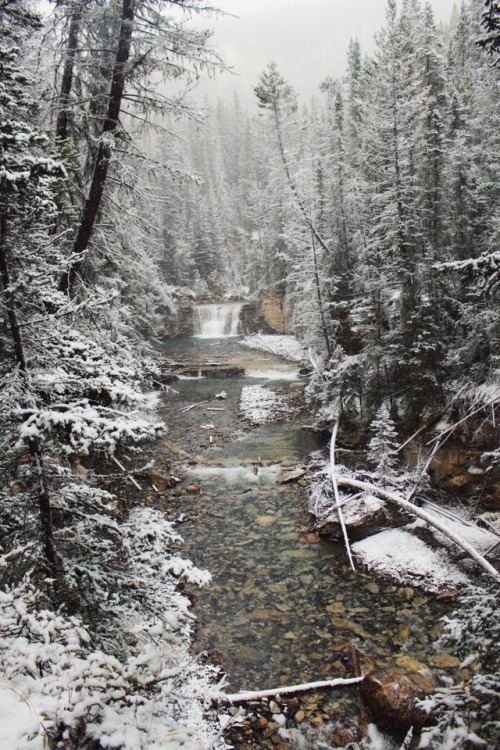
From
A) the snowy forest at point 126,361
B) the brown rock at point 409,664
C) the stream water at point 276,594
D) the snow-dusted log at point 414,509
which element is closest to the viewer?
the snowy forest at point 126,361

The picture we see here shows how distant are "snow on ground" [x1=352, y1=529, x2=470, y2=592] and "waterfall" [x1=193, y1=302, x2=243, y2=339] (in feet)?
131

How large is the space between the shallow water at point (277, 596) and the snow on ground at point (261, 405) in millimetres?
5504

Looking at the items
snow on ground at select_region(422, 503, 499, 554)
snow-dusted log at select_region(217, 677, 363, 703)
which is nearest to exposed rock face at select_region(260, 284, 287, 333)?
snow on ground at select_region(422, 503, 499, 554)

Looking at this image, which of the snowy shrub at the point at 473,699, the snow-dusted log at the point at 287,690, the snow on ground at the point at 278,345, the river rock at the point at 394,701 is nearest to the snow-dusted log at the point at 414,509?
the river rock at the point at 394,701

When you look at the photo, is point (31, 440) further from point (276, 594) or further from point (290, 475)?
point (290, 475)

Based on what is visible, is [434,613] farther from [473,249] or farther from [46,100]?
[473,249]

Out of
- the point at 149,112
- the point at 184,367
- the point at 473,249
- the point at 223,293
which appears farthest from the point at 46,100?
the point at 223,293

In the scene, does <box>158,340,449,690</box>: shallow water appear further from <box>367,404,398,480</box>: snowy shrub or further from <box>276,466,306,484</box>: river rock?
<box>367,404,398,480</box>: snowy shrub

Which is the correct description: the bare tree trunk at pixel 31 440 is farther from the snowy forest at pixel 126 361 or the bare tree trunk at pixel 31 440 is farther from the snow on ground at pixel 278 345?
the snow on ground at pixel 278 345

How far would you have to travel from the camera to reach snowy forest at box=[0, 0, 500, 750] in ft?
11.1

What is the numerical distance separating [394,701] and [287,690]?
1.47m

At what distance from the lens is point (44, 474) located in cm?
Result: 394

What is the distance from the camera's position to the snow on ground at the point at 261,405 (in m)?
20.2

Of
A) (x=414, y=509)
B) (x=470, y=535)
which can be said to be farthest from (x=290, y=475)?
(x=470, y=535)
